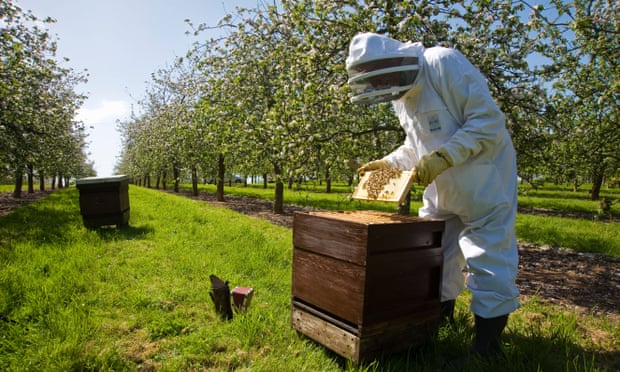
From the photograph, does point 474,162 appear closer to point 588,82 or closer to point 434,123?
point 434,123

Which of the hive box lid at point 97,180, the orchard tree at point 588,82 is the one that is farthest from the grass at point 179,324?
the orchard tree at point 588,82

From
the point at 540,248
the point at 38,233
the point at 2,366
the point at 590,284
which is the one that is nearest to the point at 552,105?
the point at 590,284

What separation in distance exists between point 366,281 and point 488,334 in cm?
100

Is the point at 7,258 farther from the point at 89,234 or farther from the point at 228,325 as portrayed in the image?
the point at 228,325

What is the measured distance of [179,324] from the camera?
10.2 ft

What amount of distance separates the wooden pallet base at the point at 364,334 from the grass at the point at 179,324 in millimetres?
93

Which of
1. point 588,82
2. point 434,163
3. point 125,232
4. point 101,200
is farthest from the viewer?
point 588,82

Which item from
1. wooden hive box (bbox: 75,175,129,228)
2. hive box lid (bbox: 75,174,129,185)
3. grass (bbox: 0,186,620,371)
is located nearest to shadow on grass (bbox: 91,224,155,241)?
wooden hive box (bbox: 75,175,129,228)

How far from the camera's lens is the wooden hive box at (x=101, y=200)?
6.97 metres

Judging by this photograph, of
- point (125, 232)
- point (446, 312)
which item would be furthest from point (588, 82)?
point (125, 232)

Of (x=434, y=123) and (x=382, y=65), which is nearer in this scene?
(x=382, y=65)

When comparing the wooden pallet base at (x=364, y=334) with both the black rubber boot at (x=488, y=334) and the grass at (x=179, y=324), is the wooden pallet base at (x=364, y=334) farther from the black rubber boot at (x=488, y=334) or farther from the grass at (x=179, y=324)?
the black rubber boot at (x=488, y=334)

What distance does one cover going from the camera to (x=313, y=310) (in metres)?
2.67

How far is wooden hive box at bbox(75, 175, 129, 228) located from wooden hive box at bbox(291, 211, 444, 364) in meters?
5.66
